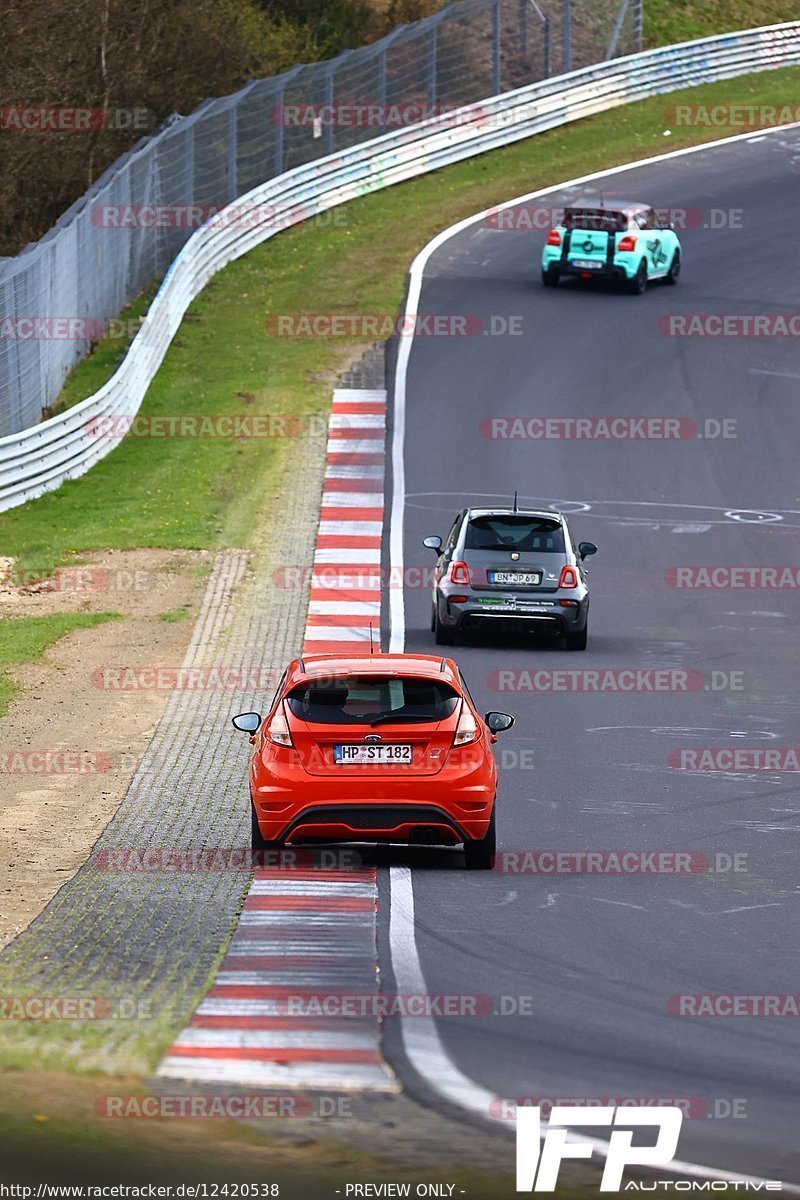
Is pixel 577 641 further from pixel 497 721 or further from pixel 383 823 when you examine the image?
pixel 383 823

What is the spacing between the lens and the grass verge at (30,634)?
20.7 meters

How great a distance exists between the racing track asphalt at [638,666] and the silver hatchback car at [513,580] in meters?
0.35

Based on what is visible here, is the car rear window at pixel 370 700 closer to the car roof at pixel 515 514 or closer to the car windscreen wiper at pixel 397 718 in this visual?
the car windscreen wiper at pixel 397 718

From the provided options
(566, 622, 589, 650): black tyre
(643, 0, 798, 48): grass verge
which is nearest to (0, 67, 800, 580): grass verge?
(643, 0, 798, 48): grass verge

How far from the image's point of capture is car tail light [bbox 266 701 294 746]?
12789 mm

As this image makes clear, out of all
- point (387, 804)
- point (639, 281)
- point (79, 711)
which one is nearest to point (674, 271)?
point (639, 281)

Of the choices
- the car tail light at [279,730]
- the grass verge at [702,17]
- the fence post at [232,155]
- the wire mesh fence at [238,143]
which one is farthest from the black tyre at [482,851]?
the grass verge at [702,17]

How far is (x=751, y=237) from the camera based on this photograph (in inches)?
1762

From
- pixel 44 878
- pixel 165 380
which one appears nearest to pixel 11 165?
pixel 165 380

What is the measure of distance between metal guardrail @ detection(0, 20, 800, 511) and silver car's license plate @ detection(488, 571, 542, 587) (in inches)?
359

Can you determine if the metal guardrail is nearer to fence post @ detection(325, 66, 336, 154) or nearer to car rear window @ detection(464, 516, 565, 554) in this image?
fence post @ detection(325, 66, 336, 154)

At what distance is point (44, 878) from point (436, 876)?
2550 mm

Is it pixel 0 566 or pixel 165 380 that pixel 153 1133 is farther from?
pixel 165 380

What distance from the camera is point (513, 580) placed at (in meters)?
21.4
